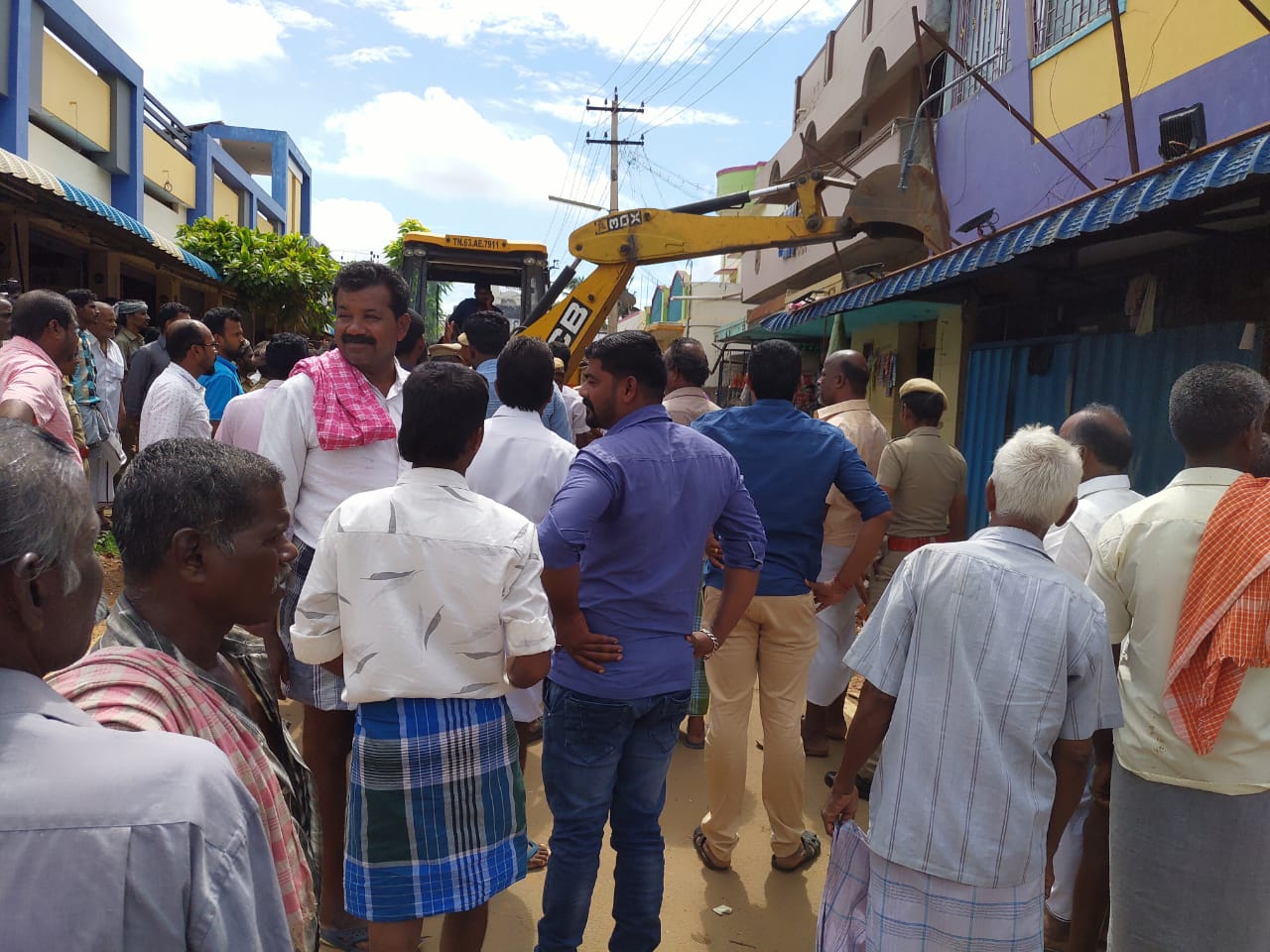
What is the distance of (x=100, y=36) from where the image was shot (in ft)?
47.0

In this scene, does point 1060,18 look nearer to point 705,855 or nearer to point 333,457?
point 705,855

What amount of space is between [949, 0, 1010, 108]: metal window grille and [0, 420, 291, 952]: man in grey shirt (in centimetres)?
914

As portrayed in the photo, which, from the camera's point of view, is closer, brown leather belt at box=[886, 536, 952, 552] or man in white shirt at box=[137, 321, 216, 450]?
brown leather belt at box=[886, 536, 952, 552]

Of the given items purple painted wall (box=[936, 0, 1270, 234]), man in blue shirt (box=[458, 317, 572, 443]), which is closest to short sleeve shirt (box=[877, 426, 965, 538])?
man in blue shirt (box=[458, 317, 572, 443])

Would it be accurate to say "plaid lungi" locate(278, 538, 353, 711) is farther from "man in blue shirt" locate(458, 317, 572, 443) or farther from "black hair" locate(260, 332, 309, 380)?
"black hair" locate(260, 332, 309, 380)

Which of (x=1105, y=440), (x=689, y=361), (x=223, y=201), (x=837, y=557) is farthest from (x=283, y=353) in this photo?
(x=223, y=201)

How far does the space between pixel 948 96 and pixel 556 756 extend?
10.1 metres

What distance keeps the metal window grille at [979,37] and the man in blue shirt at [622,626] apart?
7.46m

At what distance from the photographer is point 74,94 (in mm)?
13453

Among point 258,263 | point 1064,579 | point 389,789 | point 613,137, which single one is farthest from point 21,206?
point 613,137

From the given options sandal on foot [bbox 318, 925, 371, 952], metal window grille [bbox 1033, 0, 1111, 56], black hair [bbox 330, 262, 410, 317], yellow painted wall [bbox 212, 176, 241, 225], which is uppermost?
yellow painted wall [bbox 212, 176, 241, 225]

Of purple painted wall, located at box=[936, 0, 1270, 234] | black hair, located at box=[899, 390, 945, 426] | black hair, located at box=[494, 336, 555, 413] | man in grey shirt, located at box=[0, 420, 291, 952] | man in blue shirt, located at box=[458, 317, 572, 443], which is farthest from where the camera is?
purple painted wall, located at box=[936, 0, 1270, 234]

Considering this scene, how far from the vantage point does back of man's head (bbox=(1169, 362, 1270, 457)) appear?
227 centimetres

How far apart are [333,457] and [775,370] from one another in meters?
1.72
